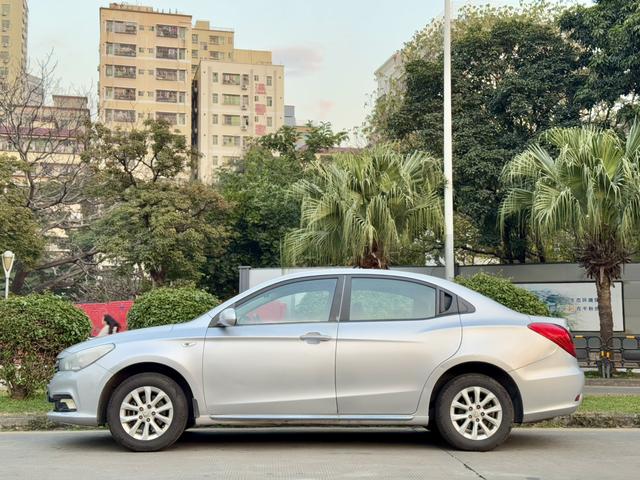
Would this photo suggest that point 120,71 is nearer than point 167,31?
Yes

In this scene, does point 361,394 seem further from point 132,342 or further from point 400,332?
point 132,342

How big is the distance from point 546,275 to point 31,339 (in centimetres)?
1743

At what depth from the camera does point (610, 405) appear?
10203mm

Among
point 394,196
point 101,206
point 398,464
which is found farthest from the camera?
point 101,206

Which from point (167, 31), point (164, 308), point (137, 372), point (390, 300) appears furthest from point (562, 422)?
point (167, 31)

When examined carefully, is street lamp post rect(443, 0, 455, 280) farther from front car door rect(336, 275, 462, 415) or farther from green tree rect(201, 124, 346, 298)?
green tree rect(201, 124, 346, 298)

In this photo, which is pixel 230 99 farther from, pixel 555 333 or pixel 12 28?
pixel 555 333

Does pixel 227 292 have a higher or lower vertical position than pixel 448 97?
lower

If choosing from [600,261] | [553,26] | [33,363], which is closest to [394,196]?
[600,261]

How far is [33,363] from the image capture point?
1068 cm

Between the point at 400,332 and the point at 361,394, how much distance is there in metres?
0.66

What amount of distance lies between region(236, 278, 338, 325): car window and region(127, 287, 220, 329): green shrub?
3.78 meters

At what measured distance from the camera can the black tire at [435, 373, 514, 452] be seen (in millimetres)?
7293

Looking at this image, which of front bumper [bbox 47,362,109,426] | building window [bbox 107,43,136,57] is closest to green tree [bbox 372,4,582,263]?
front bumper [bbox 47,362,109,426]
